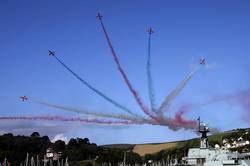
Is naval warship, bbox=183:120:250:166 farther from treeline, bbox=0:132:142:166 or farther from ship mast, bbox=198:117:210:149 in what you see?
treeline, bbox=0:132:142:166

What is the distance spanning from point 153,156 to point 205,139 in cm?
10666

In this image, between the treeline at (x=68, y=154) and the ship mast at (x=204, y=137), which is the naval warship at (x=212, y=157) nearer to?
the ship mast at (x=204, y=137)

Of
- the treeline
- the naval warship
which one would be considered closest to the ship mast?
the naval warship

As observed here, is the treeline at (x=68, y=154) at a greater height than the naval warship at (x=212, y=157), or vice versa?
the naval warship at (x=212, y=157)

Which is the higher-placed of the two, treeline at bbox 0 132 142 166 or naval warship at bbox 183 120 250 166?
naval warship at bbox 183 120 250 166

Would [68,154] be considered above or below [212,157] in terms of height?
below

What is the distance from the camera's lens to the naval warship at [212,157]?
6588 cm

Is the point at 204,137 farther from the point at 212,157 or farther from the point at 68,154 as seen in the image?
the point at 68,154

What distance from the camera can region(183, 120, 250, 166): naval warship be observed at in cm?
6588

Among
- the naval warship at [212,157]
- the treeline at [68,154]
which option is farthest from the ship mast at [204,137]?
the treeline at [68,154]

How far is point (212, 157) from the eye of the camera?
2763 inches

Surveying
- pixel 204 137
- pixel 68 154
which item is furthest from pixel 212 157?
pixel 68 154

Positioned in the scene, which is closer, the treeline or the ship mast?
the ship mast

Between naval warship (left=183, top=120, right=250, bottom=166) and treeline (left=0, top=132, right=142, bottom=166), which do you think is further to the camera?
treeline (left=0, top=132, right=142, bottom=166)
